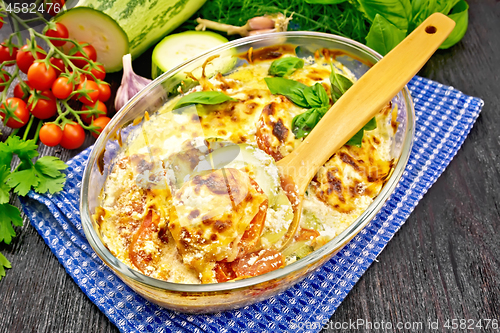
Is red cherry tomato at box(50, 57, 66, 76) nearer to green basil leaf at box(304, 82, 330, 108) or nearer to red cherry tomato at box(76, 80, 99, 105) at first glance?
red cherry tomato at box(76, 80, 99, 105)

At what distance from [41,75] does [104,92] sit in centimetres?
33

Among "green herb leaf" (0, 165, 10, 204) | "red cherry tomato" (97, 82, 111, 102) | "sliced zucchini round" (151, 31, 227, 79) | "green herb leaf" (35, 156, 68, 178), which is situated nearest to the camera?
"green herb leaf" (0, 165, 10, 204)

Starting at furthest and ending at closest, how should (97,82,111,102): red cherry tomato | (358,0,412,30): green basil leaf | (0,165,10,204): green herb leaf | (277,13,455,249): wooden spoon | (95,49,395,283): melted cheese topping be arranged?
(97,82,111,102): red cherry tomato < (358,0,412,30): green basil leaf < (0,165,10,204): green herb leaf < (277,13,455,249): wooden spoon < (95,49,395,283): melted cheese topping

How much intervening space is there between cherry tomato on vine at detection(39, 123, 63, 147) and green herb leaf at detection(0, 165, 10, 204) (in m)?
0.30

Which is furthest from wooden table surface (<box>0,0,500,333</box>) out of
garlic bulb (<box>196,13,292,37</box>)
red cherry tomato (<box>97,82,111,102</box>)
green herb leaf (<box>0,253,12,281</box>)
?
garlic bulb (<box>196,13,292,37</box>)

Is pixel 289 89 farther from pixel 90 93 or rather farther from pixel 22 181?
pixel 22 181

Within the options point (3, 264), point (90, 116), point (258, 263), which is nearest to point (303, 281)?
point (258, 263)

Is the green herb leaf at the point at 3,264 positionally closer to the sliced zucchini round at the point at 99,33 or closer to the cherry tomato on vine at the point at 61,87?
the cherry tomato on vine at the point at 61,87

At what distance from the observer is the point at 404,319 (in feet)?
5.08

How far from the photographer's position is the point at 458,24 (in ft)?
7.86

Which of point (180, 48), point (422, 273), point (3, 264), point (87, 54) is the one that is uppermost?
point (87, 54)

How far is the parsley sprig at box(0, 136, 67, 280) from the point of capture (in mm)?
1729

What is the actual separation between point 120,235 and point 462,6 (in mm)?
2324

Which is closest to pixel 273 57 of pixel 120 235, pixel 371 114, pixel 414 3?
pixel 371 114
